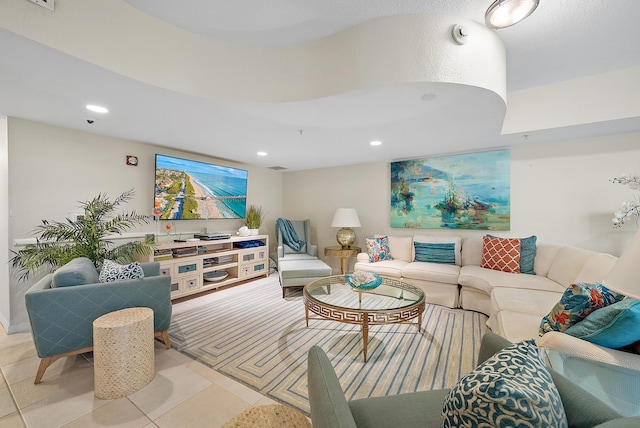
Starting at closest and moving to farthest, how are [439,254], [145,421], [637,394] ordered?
1. [637,394]
2. [145,421]
3. [439,254]

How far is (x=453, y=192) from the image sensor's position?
3.76 m

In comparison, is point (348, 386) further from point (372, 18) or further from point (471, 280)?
point (372, 18)

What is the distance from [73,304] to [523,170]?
4920 mm

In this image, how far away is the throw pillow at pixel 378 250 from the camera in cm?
379

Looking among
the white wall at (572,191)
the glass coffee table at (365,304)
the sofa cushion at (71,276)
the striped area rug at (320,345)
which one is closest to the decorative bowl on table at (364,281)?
the glass coffee table at (365,304)

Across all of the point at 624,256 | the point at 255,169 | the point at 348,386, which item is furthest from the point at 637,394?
the point at 255,169

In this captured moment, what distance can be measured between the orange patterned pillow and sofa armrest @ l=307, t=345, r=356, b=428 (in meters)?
3.10

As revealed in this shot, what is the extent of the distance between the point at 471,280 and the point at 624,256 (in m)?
2.43

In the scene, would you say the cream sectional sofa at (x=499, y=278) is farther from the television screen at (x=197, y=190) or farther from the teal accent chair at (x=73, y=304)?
the teal accent chair at (x=73, y=304)

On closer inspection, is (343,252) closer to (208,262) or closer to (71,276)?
(208,262)

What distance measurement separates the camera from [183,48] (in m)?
1.80

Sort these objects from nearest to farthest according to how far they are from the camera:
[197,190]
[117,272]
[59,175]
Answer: [117,272], [59,175], [197,190]

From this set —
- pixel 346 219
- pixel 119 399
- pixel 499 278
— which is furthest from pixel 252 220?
pixel 499 278

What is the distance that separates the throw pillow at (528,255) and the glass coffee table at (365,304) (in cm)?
154
